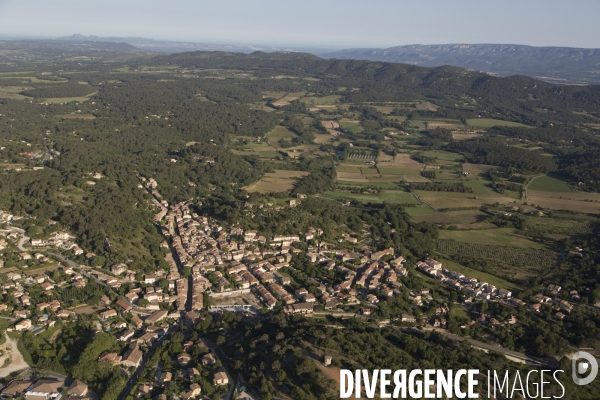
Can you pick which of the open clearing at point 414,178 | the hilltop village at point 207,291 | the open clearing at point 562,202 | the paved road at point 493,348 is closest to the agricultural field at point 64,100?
the hilltop village at point 207,291

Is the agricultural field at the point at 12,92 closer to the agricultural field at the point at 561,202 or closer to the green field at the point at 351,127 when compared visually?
the green field at the point at 351,127

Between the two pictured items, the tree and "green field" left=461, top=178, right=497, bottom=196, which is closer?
the tree

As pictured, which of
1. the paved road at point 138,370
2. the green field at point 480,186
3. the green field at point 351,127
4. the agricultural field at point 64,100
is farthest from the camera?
the agricultural field at point 64,100

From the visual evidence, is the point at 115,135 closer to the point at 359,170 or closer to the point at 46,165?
the point at 46,165

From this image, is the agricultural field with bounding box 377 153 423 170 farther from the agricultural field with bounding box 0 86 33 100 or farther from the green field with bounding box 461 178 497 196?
the agricultural field with bounding box 0 86 33 100

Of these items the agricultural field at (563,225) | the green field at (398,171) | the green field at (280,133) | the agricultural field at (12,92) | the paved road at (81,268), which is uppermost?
the agricultural field at (12,92)

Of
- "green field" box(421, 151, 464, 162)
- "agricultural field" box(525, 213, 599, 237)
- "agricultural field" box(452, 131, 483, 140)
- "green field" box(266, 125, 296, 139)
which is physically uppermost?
"agricultural field" box(452, 131, 483, 140)

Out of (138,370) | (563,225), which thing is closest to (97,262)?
(138,370)

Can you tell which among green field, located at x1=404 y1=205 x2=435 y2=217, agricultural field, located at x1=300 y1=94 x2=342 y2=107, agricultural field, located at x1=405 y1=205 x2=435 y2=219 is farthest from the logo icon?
agricultural field, located at x1=300 y1=94 x2=342 y2=107
